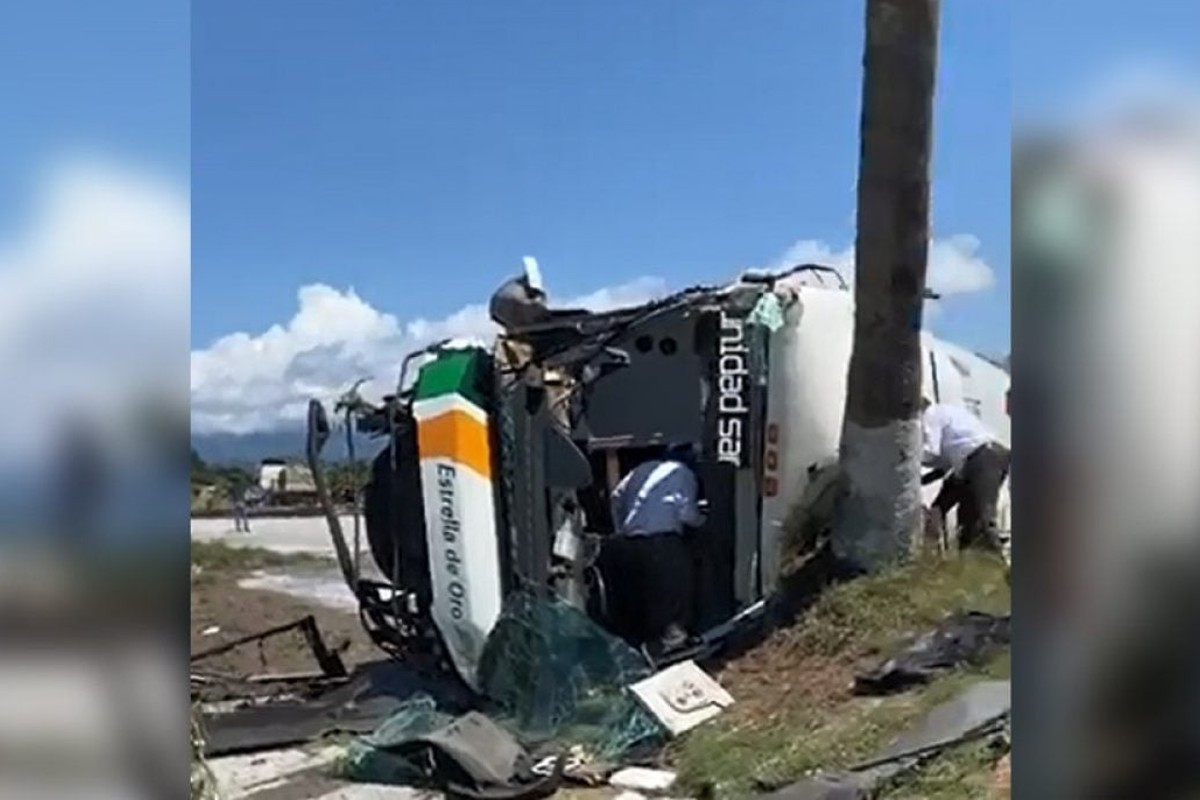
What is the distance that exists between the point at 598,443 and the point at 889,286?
1.28 m

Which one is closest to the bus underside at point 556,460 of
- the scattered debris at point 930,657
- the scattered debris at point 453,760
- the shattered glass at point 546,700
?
the shattered glass at point 546,700

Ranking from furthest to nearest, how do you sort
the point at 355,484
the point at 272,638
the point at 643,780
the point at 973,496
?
the point at 272,638 < the point at 355,484 < the point at 973,496 < the point at 643,780

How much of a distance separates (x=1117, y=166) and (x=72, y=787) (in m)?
0.91

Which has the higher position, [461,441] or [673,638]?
[461,441]

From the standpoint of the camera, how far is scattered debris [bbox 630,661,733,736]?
4133 mm

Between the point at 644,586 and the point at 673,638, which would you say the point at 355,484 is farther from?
the point at 673,638

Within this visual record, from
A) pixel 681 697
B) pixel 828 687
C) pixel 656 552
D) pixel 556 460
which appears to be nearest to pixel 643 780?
pixel 681 697

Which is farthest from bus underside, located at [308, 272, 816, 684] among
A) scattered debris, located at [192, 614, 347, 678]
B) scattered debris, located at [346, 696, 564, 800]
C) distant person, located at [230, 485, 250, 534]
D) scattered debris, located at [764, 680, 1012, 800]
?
distant person, located at [230, 485, 250, 534]

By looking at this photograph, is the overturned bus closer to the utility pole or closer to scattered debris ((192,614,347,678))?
the utility pole

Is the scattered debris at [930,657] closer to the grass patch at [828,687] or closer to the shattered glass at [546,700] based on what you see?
the grass patch at [828,687]

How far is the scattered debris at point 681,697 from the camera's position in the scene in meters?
4.13

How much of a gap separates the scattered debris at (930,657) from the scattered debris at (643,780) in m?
0.66

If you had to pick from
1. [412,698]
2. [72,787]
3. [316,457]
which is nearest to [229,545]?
[316,457]

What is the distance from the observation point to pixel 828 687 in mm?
4195
